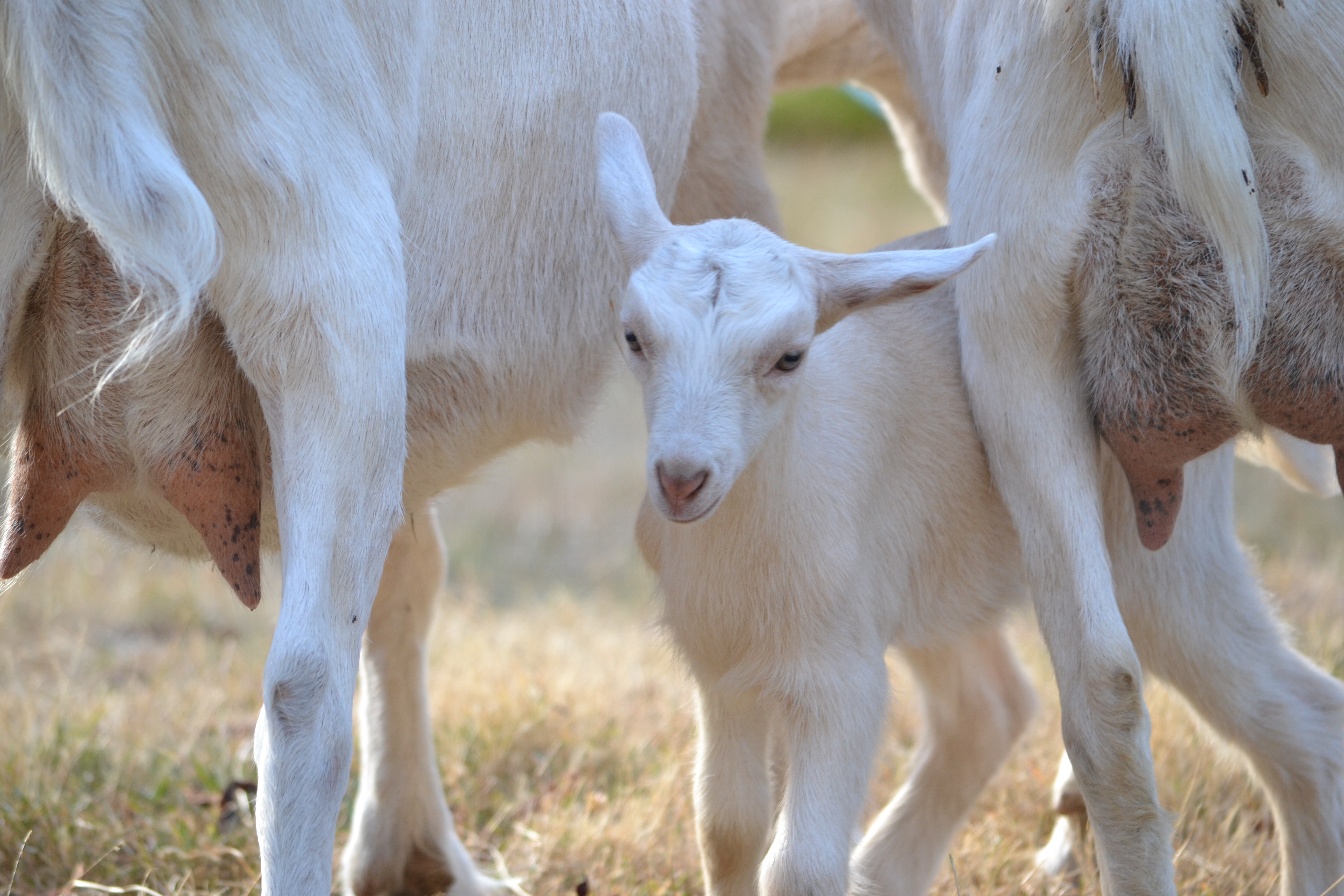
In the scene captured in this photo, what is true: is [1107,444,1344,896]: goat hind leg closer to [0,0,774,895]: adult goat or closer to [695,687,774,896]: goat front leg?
[695,687,774,896]: goat front leg

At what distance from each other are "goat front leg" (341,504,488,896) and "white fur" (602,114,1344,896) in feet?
2.63

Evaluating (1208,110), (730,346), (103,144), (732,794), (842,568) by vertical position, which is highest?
(1208,110)

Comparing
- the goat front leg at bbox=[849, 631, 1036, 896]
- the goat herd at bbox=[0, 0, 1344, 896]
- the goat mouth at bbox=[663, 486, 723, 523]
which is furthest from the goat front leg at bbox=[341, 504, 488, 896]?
the goat mouth at bbox=[663, 486, 723, 523]

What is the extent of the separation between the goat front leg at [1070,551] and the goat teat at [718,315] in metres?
0.14

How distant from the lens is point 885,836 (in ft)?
9.52

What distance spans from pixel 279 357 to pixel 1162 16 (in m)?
1.33

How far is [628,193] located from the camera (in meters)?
2.20

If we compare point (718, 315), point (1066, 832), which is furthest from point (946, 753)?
point (718, 315)

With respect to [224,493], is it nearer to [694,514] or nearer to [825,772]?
[694,514]

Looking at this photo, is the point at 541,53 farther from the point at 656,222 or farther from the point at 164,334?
the point at 164,334

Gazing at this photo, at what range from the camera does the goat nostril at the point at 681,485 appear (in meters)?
1.90

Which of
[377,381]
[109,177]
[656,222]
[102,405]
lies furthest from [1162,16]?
[102,405]

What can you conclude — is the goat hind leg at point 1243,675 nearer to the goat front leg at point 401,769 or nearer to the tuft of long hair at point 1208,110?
the tuft of long hair at point 1208,110

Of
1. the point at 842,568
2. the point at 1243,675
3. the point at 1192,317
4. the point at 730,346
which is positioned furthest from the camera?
the point at 1243,675
